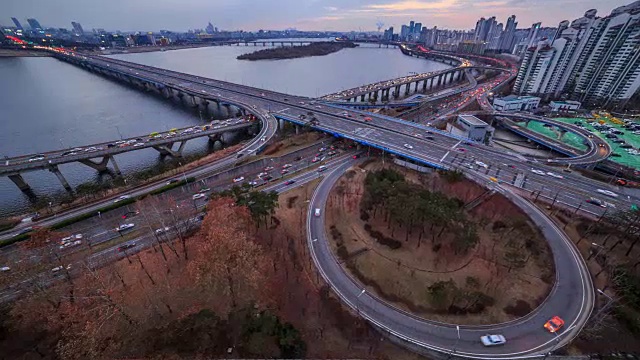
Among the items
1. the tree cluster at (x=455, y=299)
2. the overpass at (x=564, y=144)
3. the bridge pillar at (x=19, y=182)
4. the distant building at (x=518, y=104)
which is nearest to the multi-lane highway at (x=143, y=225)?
the bridge pillar at (x=19, y=182)

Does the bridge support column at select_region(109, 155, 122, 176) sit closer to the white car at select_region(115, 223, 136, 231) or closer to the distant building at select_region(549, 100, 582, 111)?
the white car at select_region(115, 223, 136, 231)

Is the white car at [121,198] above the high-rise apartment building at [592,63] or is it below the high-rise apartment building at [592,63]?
below

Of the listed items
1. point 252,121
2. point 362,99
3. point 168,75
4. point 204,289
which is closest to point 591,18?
point 362,99

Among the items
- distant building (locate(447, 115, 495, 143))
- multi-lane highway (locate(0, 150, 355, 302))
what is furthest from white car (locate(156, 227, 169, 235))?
distant building (locate(447, 115, 495, 143))

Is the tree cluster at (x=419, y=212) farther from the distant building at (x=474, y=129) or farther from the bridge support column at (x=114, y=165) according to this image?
the bridge support column at (x=114, y=165)

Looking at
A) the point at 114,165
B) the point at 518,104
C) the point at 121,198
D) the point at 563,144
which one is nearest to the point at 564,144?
the point at 563,144

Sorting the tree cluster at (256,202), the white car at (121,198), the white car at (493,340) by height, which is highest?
the tree cluster at (256,202)

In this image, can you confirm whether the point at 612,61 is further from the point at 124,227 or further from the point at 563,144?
the point at 124,227
